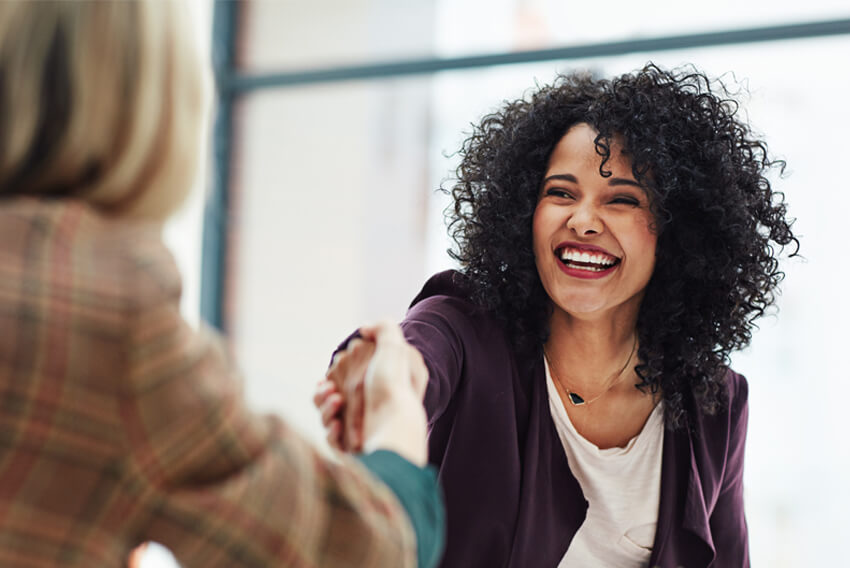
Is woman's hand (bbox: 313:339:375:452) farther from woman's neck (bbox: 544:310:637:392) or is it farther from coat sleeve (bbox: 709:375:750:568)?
coat sleeve (bbox: 709:375:750:568)

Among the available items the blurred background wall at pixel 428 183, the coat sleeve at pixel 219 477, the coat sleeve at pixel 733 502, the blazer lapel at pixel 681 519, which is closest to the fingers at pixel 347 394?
the coat sleeve at pixel 219 477

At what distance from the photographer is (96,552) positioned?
75 cm

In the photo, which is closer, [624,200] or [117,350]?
[117,350]

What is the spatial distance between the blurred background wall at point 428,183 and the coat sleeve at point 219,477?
2129 millimetres

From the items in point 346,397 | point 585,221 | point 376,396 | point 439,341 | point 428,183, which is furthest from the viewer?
point 428,183

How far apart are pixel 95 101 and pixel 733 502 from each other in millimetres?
1441

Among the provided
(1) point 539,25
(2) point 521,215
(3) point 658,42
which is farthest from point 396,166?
(2) point 521,215

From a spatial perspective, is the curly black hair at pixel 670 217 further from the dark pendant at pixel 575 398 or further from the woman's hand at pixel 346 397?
the woman's hand at pixel 346 397

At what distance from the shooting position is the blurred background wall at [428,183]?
2990mm

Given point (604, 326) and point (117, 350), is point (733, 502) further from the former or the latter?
point (117, 350)

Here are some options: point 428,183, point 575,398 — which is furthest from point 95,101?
point 428,183

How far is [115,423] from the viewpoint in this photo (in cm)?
74

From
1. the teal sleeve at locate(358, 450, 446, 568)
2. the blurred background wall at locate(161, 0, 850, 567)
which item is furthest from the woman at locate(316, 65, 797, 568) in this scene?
the blurred background wall at locate(161, 0, 850, 567)

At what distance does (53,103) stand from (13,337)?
0.21 metres
